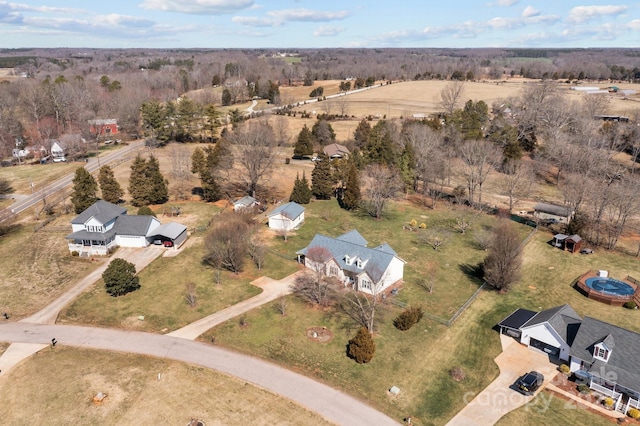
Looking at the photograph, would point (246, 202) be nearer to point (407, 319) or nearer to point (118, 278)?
point (118, 278)

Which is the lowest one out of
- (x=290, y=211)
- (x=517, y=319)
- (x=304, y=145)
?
(x=517, y=319)

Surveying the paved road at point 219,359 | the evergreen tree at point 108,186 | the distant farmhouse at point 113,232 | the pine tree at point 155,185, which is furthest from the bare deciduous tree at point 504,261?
the evergreen tree at point 108,186

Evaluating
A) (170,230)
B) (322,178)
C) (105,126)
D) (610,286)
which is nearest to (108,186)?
(170,230)

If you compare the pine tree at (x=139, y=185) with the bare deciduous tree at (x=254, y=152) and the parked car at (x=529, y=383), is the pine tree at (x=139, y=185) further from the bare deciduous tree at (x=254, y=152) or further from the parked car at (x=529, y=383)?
the parked car at (x=529, y=383)

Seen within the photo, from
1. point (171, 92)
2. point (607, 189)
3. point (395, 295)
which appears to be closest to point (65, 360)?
point (395, 295)

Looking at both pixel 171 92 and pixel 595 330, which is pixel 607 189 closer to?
pixel 595 330

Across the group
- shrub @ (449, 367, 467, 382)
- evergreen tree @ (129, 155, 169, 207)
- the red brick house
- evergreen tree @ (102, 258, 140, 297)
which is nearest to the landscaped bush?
shrub @ (449, 367, 467, 382)
